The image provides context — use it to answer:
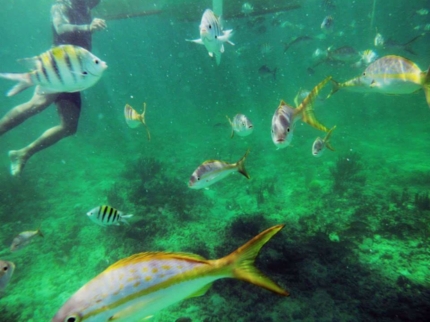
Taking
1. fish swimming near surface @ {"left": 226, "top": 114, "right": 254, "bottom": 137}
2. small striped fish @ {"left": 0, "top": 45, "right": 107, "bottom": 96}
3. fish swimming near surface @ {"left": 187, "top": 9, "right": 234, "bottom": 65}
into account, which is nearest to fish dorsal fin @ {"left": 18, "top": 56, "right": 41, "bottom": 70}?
small striped fish @ {"left": 0, "top": 45, "right": 107, "bottom": 96}

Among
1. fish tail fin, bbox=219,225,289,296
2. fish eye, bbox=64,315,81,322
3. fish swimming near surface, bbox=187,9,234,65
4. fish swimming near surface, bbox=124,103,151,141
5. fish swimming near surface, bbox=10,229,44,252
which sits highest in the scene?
fish swimming near surface, bbox=187,9,234,65

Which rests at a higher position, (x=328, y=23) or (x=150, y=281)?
(x=328, y=23)

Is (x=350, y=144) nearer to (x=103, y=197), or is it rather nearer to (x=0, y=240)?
(x=103, y=197)

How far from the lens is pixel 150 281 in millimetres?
1408

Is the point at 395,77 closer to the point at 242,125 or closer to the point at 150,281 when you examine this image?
the point at 242,125

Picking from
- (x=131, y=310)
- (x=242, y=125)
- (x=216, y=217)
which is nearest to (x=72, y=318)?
(x=131, y=310)

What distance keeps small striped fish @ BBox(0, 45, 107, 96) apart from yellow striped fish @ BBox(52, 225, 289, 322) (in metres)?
2.28

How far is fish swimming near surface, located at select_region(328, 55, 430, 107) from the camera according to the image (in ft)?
9.66

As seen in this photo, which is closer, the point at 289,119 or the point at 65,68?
the point at 65,68

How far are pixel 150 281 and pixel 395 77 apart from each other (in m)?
3.80

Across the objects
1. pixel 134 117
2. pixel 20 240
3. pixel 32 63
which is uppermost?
pixel 134 117

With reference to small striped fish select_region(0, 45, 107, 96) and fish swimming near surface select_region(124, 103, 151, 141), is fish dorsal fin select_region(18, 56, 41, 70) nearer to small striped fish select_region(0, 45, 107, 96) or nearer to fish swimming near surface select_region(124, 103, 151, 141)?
small striped fish select_region(0, 45, 107, 96)


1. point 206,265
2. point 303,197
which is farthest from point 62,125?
point 303,197

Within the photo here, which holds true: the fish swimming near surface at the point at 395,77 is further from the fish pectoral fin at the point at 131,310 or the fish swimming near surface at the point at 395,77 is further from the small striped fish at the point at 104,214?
the small striped fish at the point at 104,214
